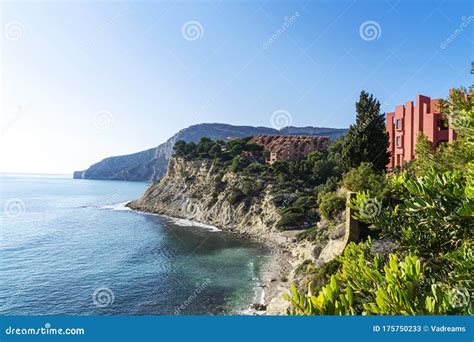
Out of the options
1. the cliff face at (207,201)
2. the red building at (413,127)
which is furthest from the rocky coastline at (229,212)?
the red building at (413,127)

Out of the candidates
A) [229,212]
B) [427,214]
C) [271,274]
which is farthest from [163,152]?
[427,214]

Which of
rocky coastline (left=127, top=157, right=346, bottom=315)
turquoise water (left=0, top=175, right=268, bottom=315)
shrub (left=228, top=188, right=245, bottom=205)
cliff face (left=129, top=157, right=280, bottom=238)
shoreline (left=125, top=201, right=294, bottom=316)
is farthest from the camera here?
shrub (left=228, top=188, right=245, bottom=205)

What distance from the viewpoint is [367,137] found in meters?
21.9

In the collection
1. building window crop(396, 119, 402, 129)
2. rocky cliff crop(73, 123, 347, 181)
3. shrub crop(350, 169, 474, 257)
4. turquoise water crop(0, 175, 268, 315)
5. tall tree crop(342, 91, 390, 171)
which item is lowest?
turquoise water crop(0, 175, 268, 315)

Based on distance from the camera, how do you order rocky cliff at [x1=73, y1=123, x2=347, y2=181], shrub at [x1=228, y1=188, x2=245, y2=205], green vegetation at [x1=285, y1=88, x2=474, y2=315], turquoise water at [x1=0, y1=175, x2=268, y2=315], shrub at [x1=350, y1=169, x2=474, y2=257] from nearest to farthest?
green vegetation at [x1=285, y1=88, x2=474, y2=315]
shrub at [x1=350, y1=169, x2=474, y2=257]
turquoise water at [x1=0, y1=175, x2=268, y2=315]
shrub at [x1=228, y1=188, x2=245, y2=205]
rocky cliff at [x1=73, y1=123, x2=347, y2=181]

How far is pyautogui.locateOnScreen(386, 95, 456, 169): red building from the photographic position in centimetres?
2314

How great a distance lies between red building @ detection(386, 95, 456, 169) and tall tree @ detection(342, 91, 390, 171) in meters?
3.71

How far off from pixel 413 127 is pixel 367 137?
615 cm

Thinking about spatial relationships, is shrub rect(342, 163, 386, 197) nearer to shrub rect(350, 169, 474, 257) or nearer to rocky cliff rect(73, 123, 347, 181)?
shrub rect(350, 169, 474, 257)

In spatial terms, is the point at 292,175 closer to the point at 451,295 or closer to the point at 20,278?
the point at 20,278

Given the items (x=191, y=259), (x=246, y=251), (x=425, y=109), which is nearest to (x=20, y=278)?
(x=191, y=259)

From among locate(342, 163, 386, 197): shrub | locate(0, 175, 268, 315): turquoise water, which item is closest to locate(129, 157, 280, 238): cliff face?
locate(0, 175, 268, 315): turquoise water

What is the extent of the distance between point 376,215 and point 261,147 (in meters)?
60.0

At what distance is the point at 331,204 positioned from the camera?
76.9 ft
